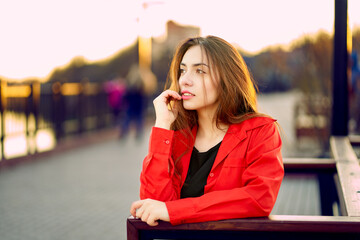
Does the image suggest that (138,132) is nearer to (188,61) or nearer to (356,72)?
(356,72)

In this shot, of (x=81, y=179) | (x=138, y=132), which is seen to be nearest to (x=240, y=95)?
(x=81, y=179)

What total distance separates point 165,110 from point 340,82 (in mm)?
2664

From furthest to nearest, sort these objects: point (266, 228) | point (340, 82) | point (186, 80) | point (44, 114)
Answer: point (44, 114), point (340, 82), point (186, 80), point (266, 228)

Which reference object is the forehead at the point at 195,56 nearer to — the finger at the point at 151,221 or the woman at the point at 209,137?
the woman at the point at 209,137

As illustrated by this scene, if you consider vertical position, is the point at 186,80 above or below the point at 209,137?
above

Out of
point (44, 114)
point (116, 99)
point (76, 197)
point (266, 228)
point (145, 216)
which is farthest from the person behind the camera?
point (116, 99)

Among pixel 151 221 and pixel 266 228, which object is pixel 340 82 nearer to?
pixel 266 228

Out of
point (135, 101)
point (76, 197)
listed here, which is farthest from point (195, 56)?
point (135, 101)

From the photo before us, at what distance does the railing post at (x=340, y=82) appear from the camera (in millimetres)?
4539

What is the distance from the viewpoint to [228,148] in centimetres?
240

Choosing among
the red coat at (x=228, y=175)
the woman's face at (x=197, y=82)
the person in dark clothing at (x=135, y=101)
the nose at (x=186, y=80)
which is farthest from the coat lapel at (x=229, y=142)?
the person in dark clothing at (x=135, y=101)

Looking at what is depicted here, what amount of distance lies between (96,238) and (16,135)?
6017 mm

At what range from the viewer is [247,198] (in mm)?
2068

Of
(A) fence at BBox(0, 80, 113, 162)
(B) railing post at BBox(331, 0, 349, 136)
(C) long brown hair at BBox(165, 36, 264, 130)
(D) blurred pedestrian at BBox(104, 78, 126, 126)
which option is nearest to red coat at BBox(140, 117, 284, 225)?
(C) long brown hair at BBox(165, 36, 264, 130)
